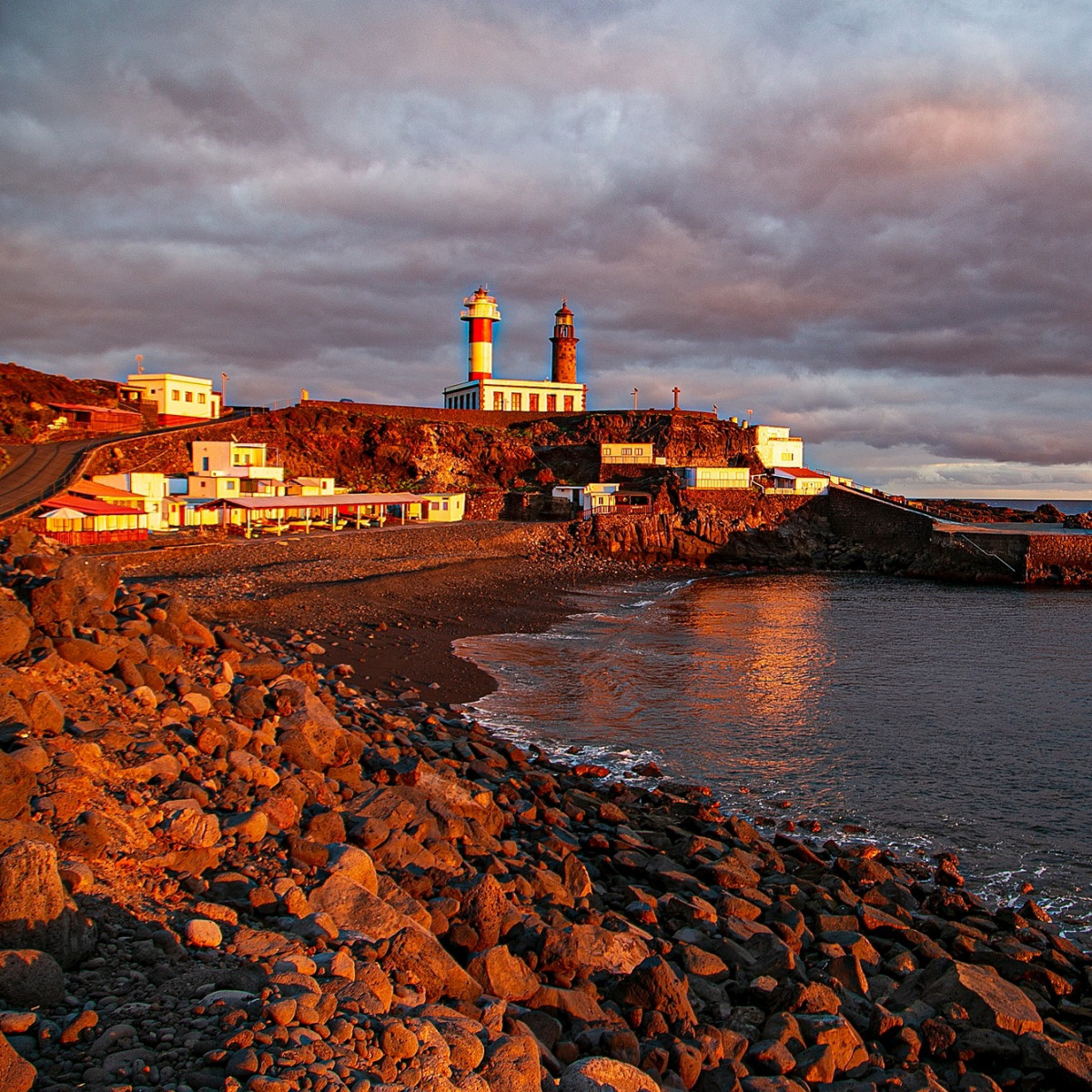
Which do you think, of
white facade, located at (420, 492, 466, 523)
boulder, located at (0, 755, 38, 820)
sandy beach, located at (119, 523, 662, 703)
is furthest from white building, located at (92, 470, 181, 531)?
boulder, located at (0, 755, 38, 820)

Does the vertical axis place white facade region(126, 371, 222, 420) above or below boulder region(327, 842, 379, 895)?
above

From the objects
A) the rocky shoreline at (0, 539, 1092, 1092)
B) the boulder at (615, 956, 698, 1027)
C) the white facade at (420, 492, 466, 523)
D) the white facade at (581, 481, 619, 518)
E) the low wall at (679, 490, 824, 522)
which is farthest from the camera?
the low wall at (679, 490, 824, 522)

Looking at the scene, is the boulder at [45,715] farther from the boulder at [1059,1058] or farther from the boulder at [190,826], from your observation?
the boulder at [1059,1058]

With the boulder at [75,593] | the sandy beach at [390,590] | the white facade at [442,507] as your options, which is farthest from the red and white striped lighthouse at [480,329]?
the boulder at [75,593]

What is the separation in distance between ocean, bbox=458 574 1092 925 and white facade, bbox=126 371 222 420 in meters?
42.2

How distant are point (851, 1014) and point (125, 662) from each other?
27.2ft

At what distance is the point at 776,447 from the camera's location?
7356 cm

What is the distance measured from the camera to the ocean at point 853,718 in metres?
11.9

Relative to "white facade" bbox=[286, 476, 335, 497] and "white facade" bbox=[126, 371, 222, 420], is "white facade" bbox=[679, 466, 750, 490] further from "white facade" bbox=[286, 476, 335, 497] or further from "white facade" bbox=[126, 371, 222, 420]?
"white facade" bbox=[126, 371, 222, 420]

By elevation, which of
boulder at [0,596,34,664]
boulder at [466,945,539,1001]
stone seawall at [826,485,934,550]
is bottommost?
boulder at [466,945,539,1001]

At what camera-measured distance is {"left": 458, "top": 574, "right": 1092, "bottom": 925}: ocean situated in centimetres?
1191

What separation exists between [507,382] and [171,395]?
30369 millimetres

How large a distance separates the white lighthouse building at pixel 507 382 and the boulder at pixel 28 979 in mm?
73971

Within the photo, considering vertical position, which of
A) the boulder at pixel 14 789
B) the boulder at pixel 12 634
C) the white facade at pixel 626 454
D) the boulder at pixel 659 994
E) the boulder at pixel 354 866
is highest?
the white facade at pixel 626 454
